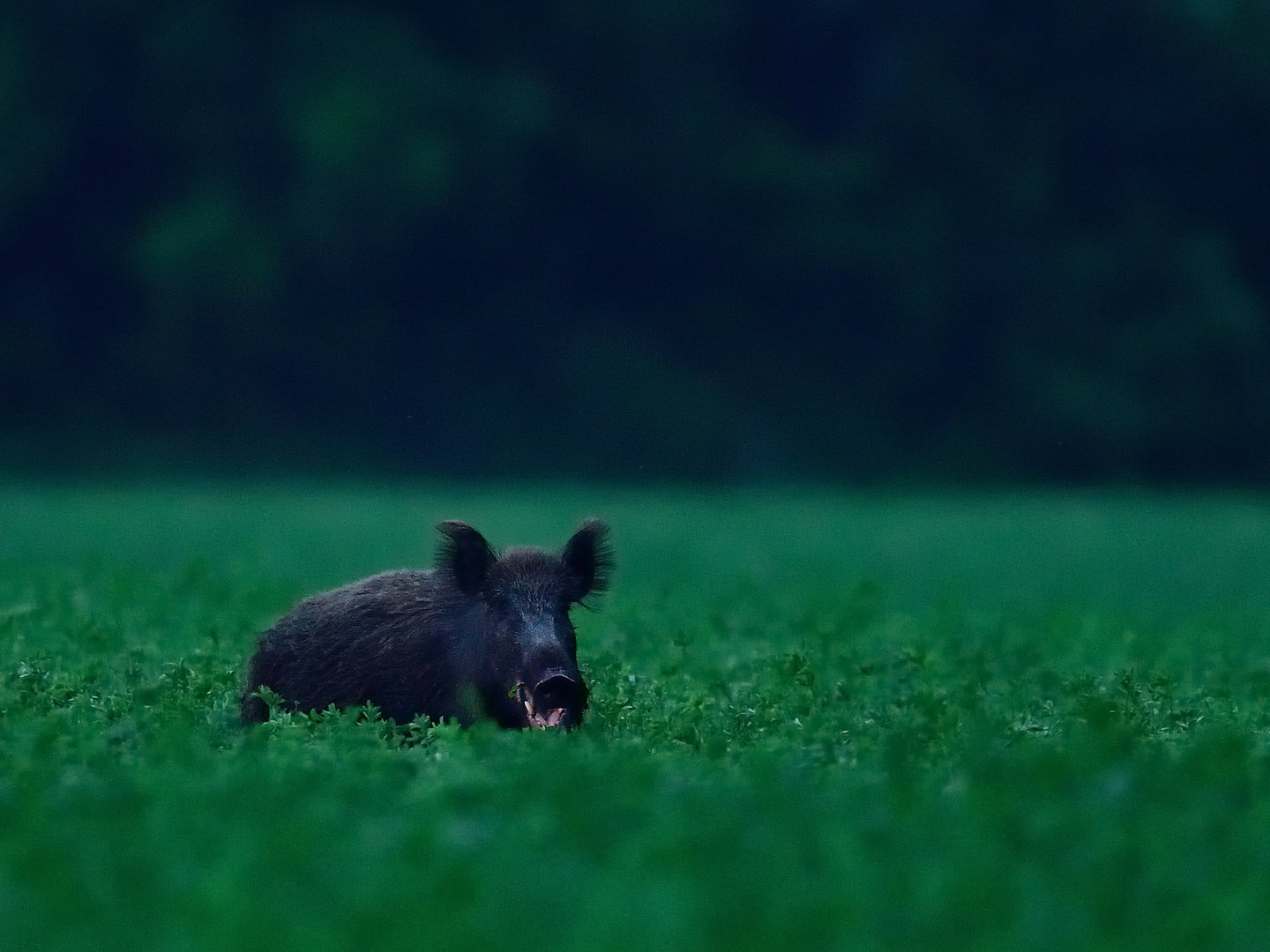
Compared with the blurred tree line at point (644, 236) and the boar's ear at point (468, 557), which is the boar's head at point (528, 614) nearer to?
the boar's ear at point (468, 557)

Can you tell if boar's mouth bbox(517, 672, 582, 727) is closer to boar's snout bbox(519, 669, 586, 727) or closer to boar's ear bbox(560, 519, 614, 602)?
boar's snout bbox(519, 669, 586, 727)

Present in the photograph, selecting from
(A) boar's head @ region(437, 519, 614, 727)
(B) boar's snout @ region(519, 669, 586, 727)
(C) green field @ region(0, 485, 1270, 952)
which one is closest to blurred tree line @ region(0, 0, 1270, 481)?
(C) green field @ region(0, 485, 1270, 952)

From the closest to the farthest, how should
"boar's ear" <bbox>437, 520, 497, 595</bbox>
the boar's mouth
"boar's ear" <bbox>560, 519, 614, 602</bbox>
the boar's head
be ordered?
the boar's mouth < the boar's head < "boar's ear" <bbox>437, 520, 497, 595</bbox> < "boar's ear" <bbox>560, 519, 614, 602</bbox>

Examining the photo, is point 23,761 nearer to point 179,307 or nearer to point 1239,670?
point 1239,670

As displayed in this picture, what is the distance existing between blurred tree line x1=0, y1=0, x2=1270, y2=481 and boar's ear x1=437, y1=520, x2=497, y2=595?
30.4m

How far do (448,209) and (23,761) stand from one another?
3523 centimetres

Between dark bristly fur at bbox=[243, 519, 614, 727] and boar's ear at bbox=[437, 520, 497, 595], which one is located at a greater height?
boar's ear at bbox=[437, 520, 497, 595]

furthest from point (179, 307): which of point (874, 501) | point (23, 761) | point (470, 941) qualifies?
point (470, 941)

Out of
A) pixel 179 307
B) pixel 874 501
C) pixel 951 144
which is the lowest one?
pixel 874 501

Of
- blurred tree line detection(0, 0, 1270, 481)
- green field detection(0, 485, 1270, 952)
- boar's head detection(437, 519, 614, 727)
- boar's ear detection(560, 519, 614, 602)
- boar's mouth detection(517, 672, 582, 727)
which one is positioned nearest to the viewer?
green field detection(0, 485, 1270, 952)

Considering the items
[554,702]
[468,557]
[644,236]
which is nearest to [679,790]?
[554,702]

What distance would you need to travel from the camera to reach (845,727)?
9.52 m

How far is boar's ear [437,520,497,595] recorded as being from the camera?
33.7 feet

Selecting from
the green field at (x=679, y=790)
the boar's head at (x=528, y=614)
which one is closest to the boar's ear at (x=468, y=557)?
the boar's head at (x=528, y=614)
